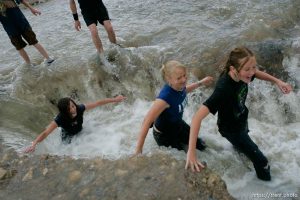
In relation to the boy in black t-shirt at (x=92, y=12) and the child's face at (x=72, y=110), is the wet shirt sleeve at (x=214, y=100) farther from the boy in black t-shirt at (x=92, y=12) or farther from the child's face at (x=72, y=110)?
the boy in black t-shirt at (x=92, y=12)

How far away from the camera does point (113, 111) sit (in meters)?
6.45

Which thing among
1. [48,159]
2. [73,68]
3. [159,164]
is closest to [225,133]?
[159,164]

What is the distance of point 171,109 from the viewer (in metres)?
3.91

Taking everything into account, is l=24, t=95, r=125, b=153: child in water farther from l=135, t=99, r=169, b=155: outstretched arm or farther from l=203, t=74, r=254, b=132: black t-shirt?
l=203, t=74, r=254, b=132: black t-shirt

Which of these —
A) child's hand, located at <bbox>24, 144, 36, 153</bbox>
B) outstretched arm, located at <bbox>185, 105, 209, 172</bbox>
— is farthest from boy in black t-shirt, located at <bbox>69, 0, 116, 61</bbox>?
outstretched arm, located at <bbox>185, 105, 209, 172</bbox>

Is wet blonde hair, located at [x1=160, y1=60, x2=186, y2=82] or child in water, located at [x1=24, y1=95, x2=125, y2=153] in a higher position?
wet blonde hair, located at [x1=160, y1=60, x2=186, y2=82]

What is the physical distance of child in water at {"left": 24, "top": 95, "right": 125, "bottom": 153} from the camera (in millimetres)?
5000

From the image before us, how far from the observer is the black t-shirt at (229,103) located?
3383 mm

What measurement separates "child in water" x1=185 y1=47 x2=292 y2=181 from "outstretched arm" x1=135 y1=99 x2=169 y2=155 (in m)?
0.47

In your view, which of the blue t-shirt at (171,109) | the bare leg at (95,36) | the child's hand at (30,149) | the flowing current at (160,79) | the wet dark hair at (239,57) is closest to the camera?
the wet dark hair at (239,57)

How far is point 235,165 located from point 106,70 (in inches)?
121

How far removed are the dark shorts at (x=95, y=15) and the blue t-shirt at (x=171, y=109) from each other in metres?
3.06

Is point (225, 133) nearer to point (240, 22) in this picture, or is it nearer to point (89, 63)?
point (89, 63)

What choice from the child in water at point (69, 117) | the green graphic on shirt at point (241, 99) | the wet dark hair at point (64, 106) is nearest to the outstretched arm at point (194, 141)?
the green graphic on shirt at point (241, 99)
